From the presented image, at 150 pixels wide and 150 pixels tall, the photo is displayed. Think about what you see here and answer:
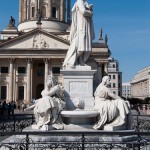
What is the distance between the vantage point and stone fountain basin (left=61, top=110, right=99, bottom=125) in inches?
373

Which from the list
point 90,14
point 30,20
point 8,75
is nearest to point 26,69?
point 8,75

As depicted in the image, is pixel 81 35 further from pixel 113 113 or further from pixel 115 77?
pixel 115 77

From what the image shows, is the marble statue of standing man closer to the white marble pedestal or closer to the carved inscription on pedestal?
the white marble pedestal

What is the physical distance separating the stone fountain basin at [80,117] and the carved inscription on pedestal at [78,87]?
0.99 metres

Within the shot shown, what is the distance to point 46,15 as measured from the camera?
242ft

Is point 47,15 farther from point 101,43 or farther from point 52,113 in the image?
point 52,113

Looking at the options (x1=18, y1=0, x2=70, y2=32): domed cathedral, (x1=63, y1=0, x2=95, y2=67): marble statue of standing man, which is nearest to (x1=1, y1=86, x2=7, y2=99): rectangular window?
(x1=18, y1=0, x2=70, y2=32): domed cathedral

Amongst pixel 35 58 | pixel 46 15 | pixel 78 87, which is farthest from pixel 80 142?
pixel 46 15

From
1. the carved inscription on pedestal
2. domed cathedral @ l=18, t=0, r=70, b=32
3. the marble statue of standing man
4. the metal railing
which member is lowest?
the metal railing

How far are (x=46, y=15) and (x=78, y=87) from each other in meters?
65.0

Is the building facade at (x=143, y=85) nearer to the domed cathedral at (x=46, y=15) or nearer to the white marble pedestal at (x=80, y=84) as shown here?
the domed cathedral at (x=46, y=15)

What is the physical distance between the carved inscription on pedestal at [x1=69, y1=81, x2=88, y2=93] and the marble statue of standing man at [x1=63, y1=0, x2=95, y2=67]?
573 mm

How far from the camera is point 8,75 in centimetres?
6850

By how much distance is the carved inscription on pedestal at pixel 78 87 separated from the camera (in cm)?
1052
